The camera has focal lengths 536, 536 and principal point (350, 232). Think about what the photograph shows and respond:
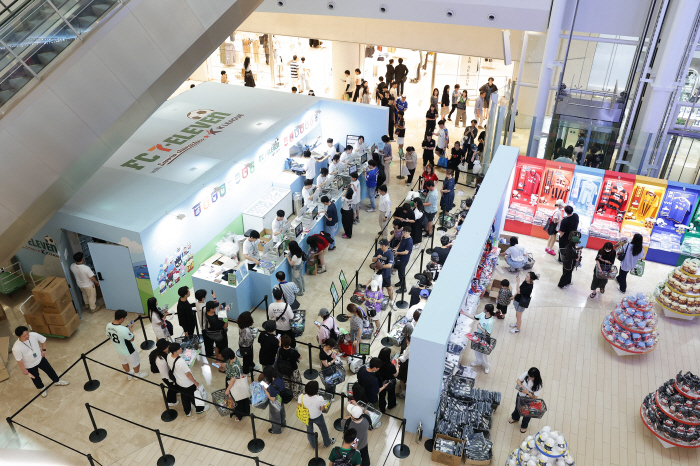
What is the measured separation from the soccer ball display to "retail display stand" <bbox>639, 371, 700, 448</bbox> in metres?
11.7

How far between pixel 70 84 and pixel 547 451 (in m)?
8.48

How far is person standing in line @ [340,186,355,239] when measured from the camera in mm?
11961

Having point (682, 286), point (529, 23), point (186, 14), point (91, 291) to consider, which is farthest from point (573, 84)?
point (91, 291)

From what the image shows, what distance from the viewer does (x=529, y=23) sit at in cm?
1366

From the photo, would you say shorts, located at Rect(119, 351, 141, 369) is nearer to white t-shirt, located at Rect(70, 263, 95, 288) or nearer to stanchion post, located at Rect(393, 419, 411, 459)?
white t-shirt, located at Rect(70, 263, 95, 288)

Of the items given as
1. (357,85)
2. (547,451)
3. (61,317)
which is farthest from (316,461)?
(357,85)

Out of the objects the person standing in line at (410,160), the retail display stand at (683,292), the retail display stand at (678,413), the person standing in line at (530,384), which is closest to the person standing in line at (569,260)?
the retail display stand at (683,292)

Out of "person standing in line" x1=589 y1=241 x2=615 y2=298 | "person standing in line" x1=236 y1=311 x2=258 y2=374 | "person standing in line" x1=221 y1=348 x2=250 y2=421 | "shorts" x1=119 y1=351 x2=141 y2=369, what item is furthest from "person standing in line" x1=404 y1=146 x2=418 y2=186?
"shorts" x1=119 y1=351 x2=141 y2=369

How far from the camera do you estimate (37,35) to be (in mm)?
7969

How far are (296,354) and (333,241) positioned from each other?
4.60 meters

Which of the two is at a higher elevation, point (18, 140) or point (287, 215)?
point (18, 140)

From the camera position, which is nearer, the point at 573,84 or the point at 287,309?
the point at 287,309

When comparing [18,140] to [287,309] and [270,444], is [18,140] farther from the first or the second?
[270,444]

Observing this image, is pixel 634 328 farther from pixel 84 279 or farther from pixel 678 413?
pixel 84 279
